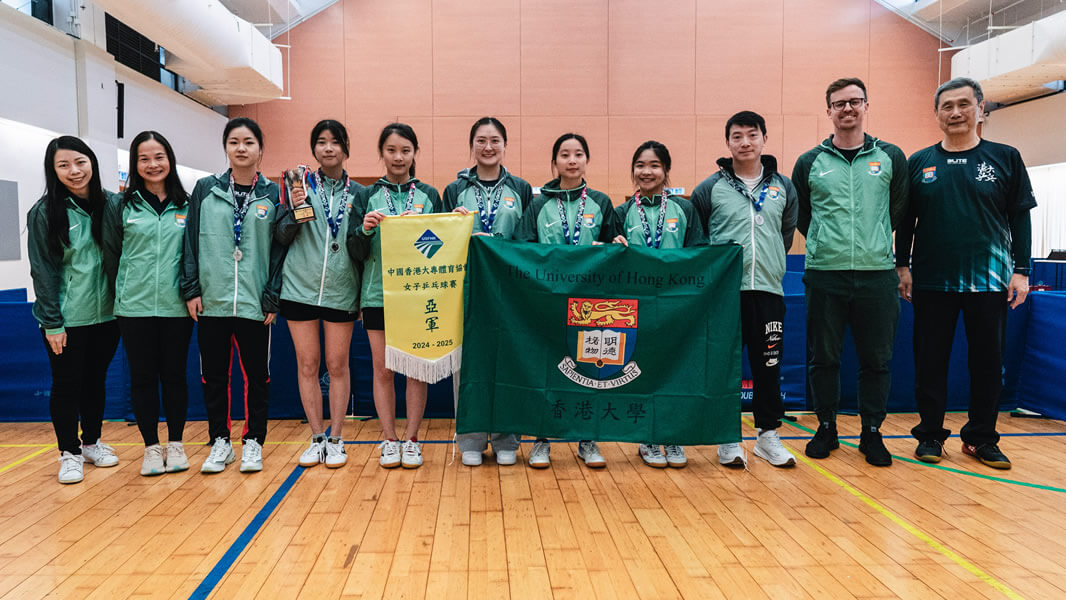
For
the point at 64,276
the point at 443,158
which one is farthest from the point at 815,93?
the point at 64,276

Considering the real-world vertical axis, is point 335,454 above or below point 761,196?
below

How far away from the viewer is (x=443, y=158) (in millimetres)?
10406

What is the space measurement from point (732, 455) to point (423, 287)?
67.1 inches

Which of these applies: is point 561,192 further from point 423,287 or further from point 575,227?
point 423,287

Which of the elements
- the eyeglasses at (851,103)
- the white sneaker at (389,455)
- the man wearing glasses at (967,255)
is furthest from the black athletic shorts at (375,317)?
the man wearing glasses at (967,255)

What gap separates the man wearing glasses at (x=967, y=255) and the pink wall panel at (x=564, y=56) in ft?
25.1

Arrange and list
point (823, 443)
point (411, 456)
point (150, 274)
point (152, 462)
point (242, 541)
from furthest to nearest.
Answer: point (823, 443), point (411, 456), point (152, 462), point (150, 274), point (242, 541)

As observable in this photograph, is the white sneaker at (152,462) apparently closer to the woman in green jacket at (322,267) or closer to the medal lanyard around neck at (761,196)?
the woman in green jacket at (322,267)

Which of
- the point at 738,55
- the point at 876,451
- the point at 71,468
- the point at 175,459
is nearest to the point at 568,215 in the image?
the point at 876,451

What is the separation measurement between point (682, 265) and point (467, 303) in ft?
3.38

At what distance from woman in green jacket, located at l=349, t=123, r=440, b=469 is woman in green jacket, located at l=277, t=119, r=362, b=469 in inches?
2.8

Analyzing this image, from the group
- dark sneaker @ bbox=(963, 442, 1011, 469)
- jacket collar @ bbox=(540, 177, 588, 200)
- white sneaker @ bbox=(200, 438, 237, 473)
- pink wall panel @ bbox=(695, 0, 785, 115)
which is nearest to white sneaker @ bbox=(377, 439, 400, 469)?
white sneaker @ bbox=(200, 438, 237, 473)

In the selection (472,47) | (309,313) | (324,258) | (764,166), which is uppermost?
(472,47)

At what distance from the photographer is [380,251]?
3037mm
